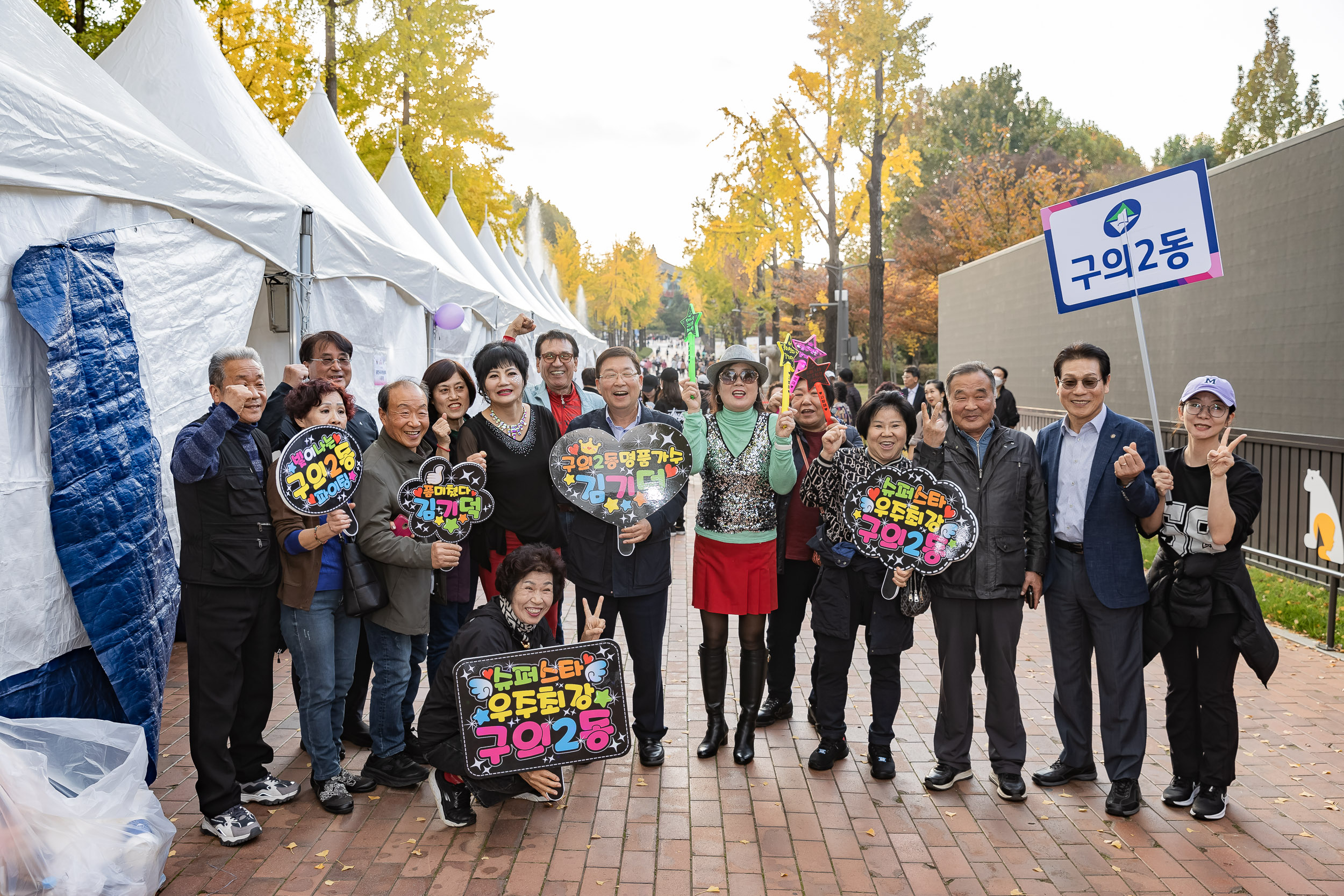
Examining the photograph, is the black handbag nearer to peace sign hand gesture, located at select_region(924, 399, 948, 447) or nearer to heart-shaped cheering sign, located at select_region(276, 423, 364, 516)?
heart-shaped cheering sign, located at select_region(276, 423, 364, 516)

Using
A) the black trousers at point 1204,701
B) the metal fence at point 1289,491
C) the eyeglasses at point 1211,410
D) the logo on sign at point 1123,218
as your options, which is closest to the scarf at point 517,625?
the black trousers at point 1204,701

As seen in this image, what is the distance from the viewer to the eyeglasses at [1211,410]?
3793mm

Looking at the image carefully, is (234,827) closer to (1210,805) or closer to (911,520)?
(911,520)

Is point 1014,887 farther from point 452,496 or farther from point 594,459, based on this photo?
point 452,496

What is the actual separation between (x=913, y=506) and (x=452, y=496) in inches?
84.3

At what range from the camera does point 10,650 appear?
3404mm

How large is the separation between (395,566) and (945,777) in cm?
278

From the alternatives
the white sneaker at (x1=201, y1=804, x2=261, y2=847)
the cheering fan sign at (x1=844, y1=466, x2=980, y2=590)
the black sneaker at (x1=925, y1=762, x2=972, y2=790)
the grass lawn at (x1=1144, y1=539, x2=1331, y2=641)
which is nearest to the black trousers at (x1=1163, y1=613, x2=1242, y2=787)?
the black sneaker at (x1=925, y1=762, x2=972, y2=790)

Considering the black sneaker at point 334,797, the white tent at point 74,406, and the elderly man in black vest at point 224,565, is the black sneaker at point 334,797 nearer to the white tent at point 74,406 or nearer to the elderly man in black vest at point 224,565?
the elderly man in black vest at point 224,565

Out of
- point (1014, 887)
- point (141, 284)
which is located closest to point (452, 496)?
point (141, 284)

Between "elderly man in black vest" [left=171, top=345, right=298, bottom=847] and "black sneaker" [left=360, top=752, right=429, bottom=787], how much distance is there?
608 millimetres

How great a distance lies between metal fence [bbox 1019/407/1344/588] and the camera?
26.5 ft

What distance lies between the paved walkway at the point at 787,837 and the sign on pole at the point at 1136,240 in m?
1.71

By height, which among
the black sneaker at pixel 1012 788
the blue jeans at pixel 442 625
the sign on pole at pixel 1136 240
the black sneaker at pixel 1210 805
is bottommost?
the black sneaker at pixel 1210 805
